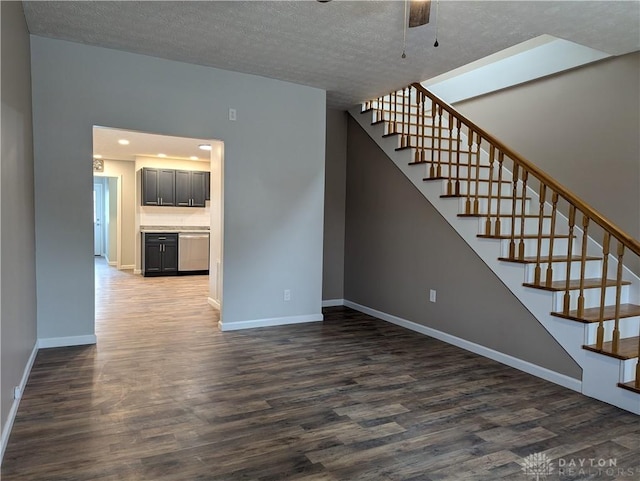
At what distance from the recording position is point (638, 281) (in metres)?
3.54

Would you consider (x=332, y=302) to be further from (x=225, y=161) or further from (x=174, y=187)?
(x=174, y=187)

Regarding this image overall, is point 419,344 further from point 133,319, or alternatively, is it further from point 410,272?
point 133,319

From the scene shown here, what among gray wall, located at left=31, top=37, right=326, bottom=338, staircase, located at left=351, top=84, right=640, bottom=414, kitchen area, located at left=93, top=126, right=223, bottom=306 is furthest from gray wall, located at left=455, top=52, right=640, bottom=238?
kitchen area, located at left=93, top=126, right=223, bottom=306

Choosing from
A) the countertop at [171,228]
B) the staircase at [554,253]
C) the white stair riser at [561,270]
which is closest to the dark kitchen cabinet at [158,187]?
the countertop at [171,228]

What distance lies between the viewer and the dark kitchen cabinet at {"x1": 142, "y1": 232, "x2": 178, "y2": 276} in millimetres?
8227

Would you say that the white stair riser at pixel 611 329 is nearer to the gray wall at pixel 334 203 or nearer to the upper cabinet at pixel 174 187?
the gray wall at pixel 334 203

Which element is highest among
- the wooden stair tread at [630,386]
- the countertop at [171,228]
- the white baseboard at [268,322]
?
the countertop at [171,228]

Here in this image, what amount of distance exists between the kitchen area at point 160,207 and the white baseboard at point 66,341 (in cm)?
410

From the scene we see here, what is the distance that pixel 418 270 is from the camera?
4523 mm

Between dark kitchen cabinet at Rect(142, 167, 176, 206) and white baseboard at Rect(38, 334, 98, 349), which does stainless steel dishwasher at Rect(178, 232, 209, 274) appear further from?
white baseboard at Rect(38, 334, 98, 349)

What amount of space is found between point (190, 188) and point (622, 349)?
786cm

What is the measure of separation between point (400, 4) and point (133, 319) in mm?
4068

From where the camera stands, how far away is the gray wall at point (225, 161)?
142 inches

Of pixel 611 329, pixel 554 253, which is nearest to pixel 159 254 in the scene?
pixel 554 253
